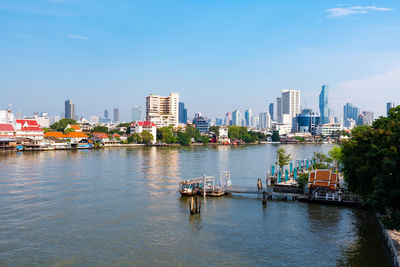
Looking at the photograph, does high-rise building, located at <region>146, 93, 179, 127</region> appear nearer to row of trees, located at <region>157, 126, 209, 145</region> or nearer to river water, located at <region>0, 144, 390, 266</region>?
row of trees, located at <region>157, 126, 209, 145</region>

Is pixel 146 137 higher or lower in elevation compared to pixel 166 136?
lower

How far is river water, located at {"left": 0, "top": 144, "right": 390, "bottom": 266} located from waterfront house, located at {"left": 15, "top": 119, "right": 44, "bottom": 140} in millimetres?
65467

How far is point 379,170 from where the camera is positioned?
59.4ft

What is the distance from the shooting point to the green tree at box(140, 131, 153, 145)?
113875 millimetres

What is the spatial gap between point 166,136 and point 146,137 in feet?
25.5

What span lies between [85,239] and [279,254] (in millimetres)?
10193

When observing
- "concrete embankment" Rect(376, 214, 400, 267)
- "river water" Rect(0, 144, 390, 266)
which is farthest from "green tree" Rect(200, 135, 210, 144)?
"concrete embankment" Rect(376, 214, 400, 267)

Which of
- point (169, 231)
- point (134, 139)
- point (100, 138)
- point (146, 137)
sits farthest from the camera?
point (134, 139)

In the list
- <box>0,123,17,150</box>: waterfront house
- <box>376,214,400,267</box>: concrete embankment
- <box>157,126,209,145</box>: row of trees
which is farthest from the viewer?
<box>157,126,209,145</box>: row of trees

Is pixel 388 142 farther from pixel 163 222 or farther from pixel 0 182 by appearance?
pixel 0 182

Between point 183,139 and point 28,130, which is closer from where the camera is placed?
point 28,130

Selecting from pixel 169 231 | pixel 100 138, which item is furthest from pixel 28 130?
pixel 169 231

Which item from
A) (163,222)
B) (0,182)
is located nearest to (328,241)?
(163,222)

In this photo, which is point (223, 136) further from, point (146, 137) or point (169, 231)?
point (169, 231)
